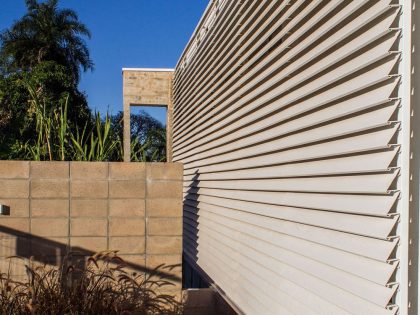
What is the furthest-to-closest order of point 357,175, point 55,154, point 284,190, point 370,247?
point 55,154
point 284,190
point 357,175
point 370,247

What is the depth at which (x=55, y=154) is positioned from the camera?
16.5 ft

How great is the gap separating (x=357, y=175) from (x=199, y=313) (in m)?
2.68

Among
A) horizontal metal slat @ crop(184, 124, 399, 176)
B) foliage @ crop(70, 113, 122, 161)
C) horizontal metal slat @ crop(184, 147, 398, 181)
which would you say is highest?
foliage @ crop(70, 113, 122, 161)

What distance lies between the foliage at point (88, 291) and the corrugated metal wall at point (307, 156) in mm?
753

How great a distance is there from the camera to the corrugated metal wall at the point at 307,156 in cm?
215

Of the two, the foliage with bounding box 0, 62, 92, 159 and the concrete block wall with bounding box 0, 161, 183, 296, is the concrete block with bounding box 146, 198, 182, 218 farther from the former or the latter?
the foliage with bounding box 0, 62, 92, 159

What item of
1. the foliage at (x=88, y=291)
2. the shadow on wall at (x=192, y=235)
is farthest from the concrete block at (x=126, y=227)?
the shadow on wall at (x=192, y=235)

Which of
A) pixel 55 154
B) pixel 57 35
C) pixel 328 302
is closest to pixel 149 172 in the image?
pixel 55 154

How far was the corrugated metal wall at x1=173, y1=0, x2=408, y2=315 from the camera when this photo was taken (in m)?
2.15

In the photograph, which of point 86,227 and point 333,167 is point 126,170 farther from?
point 333,167

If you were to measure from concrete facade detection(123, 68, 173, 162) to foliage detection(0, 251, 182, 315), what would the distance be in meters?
6.79

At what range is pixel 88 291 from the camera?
346 centimetres

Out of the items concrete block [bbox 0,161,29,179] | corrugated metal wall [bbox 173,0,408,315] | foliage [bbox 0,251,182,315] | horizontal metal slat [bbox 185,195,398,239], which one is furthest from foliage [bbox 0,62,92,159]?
horizontal metal slat [bbox 185,195,398,239]

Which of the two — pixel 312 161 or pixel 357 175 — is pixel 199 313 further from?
pixel 357 175
